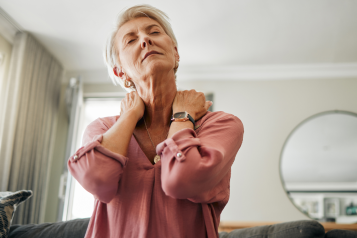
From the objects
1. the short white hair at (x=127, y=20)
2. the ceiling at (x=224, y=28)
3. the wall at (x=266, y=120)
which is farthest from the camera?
the wall at (x=266, y=120)

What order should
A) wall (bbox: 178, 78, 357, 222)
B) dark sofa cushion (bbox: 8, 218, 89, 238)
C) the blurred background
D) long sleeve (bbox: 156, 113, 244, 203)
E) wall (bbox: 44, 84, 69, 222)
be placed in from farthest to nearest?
wall (bbox: 44, 84, 69, 222) < wall (bbox: 178, 78, 357, 222) < the blurred background < dark sofa cushion (bbox: 8, 218, 89, 238) < long sleeve (bbox: 156, 113, 244, 203)

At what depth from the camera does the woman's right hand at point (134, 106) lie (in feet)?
3.26

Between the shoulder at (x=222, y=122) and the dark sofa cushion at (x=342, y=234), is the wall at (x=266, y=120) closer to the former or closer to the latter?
the dark sofa cushion at (x=342, y=234)

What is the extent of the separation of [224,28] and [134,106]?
2126mm

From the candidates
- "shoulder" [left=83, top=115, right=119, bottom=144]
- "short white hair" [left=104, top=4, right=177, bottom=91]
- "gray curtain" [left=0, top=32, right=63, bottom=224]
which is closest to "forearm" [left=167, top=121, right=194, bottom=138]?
"shoulder" [left=83, top=115, right=119, bottom=144]

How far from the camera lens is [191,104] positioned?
1.00 meters

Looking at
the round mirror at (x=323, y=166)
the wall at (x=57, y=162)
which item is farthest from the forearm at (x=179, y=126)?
the wall at (x=57, y=162)

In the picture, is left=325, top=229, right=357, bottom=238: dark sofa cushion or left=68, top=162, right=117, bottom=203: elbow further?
left=325, top=229, right=357, bottom=238: dark sofa cushion

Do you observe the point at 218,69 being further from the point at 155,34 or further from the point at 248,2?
the point at 155,34

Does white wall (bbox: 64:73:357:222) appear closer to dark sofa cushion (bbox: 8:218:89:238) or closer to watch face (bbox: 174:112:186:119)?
dark sofa cushion (bbox: 8:218:89:238)

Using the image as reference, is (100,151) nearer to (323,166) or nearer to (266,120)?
(266,120)

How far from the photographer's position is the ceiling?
2.61 metres

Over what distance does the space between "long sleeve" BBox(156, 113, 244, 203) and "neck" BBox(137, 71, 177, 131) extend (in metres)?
0.23

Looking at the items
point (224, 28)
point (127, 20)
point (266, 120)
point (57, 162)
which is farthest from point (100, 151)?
point (57, 162)
